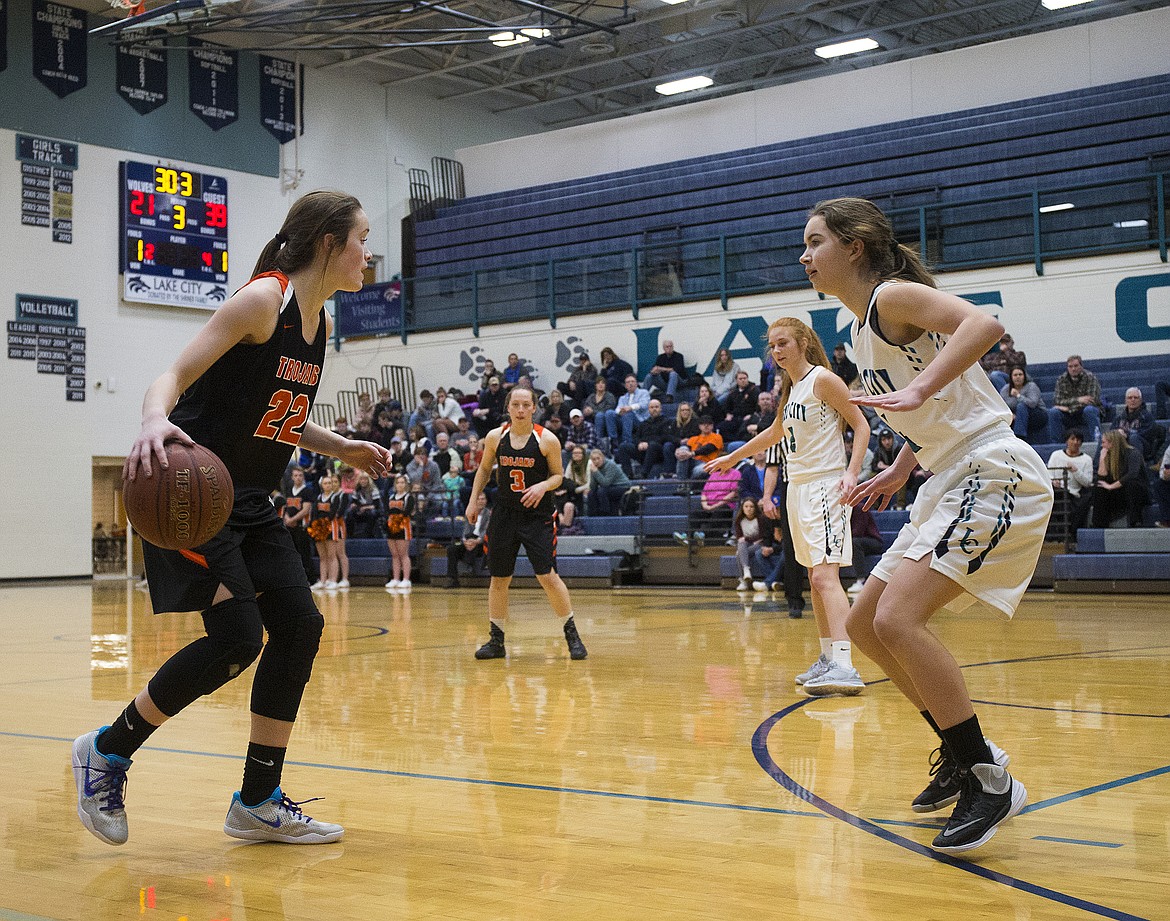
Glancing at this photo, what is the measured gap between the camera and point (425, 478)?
55.8 ft

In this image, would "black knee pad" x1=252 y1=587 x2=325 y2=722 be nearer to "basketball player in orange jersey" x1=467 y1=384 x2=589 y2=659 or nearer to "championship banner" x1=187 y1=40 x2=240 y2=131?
"basketball player in orange jersey" x1=467 y1=384 x2=589 y2=659

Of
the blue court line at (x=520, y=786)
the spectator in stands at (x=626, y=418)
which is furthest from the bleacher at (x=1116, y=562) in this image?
the blue court line at (x=520, y=786)

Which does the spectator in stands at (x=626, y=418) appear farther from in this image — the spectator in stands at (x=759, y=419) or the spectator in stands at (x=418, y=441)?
the spectator in stands at (x=418, y=441)

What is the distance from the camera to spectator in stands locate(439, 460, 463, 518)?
16.6 metres

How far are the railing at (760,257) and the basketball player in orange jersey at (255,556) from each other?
45.0ft

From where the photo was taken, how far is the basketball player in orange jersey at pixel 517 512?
7527mm

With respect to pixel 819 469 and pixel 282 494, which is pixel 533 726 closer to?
pixel 819 469

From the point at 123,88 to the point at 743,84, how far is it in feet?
38.5

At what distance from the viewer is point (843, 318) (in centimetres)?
1666

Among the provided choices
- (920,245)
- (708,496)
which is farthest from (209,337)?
(920,245)

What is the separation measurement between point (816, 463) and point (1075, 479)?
24.1ft

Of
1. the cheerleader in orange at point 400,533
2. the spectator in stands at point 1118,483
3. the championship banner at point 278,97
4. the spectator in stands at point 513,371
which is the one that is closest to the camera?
the spectator in stands at point 1118,483

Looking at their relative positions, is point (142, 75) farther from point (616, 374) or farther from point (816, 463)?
point (816, 463)

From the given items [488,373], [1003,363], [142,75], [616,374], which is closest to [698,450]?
[616,374]
